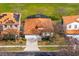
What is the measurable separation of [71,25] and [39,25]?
0.18 meters

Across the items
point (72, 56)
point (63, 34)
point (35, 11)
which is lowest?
point (72, 56)

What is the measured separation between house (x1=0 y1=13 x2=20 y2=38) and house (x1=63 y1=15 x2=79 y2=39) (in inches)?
10.9

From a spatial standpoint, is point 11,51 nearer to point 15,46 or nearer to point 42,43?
point 15,46

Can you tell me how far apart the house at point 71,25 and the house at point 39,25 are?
81 mm

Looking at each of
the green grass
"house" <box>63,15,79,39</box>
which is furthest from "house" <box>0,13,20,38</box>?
"house" <box>63,15,79,39</box>

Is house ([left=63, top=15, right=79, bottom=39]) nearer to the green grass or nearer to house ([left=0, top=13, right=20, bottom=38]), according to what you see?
the green grass

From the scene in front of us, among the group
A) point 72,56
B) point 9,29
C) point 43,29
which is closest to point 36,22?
point 43,29

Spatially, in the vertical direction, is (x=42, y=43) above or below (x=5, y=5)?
below

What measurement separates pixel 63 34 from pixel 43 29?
118mm

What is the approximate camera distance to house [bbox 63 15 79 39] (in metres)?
1.24

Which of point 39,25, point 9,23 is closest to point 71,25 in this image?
point 39,25

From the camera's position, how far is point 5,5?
1.28 m

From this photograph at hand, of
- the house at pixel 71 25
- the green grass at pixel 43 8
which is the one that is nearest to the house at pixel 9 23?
the green grass at pixel 43 8

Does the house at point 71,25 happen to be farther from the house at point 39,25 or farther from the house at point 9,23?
the house at point 9,23
